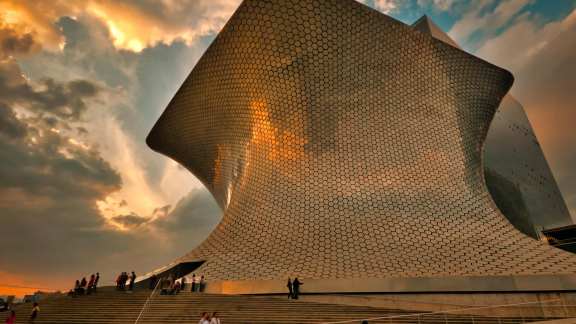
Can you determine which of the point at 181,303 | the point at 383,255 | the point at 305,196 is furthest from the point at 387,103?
the point at 181,303

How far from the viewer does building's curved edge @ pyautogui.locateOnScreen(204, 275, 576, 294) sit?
348 inches

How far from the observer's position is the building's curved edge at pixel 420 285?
8.84 meters

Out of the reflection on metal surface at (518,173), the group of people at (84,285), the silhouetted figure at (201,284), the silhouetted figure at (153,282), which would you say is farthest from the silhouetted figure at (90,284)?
the reflection on metal surface at (518,173)

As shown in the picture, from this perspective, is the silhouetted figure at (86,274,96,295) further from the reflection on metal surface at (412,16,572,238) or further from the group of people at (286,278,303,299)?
the reflection on metal surface at (412,16,572,238)

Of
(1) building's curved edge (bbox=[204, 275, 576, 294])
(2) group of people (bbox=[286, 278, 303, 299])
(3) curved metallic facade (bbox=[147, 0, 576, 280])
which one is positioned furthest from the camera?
(3) curved metallic facade (bbox=[147, 0, 576, 280])

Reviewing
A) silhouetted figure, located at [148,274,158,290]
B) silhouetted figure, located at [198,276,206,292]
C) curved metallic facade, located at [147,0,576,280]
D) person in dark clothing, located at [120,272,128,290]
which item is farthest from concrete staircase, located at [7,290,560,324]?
silhouetted figure, located at [148,274,158,290]

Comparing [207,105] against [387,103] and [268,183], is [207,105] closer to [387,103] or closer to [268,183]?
[268,183]

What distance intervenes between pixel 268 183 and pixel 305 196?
6.60 ft

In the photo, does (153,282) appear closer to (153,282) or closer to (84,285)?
(153,282)

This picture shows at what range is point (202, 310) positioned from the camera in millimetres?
7824

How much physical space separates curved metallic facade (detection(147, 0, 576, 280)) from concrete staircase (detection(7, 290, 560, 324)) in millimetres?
3576

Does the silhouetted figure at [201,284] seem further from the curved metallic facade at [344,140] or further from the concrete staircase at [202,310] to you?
the concrete staircase at [202,310]

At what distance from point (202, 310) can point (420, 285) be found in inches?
233

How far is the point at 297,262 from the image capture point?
12.2 m
